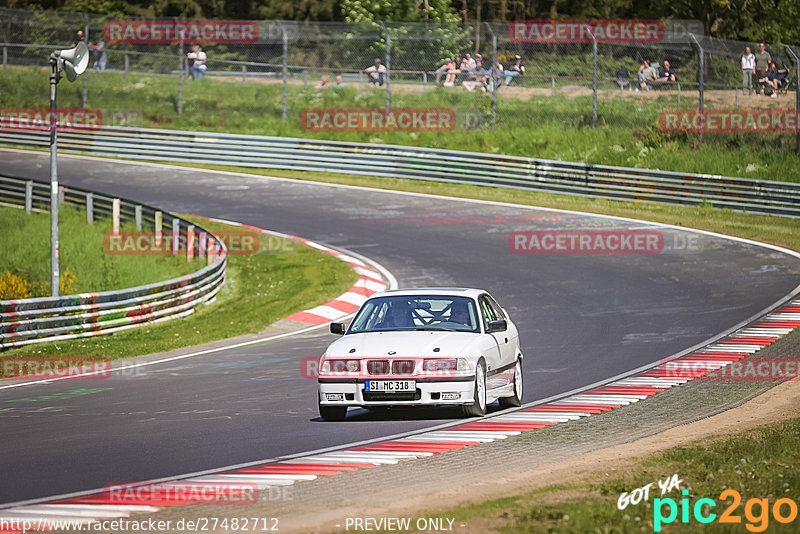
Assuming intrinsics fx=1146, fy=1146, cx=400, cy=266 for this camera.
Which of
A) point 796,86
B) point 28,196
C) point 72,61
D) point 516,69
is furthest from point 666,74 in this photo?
point 72,61

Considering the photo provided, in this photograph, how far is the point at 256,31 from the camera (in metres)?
40.6

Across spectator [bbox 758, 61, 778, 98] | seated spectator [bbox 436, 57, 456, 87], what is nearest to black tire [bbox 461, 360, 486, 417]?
spectator [bbox 758, 61, 778, 98]

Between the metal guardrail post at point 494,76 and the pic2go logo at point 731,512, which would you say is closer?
the pic2go logo at point 731,512

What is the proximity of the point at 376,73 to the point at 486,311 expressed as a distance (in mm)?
25297

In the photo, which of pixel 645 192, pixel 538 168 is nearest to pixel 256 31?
pixel 538 168

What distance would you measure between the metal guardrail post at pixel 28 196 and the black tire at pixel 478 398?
2350 cm

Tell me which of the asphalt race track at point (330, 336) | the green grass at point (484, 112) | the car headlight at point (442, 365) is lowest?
the asphalt race track at point (330, 336)

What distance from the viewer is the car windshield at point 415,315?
12.3 metres

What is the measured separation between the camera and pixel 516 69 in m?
36.7

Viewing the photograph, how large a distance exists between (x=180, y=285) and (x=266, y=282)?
328 cm

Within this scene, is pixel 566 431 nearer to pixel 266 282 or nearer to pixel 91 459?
pixel 91 459

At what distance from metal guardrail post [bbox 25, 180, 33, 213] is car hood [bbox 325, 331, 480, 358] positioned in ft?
74.3

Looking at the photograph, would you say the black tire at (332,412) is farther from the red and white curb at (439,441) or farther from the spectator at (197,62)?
the spectator at (197,62)

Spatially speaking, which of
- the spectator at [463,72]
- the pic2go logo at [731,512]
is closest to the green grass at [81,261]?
the spectator at [463,72]
